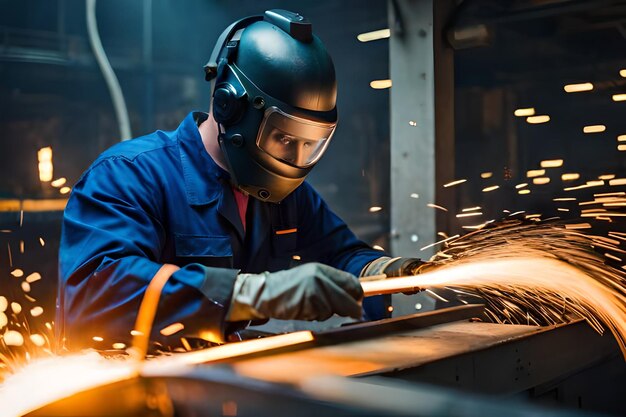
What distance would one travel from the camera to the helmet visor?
2334 millimetres

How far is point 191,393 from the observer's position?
4.94 ft

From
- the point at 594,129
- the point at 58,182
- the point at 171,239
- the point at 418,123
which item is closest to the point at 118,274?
the point at 171,239

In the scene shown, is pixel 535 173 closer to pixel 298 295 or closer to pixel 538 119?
pixel 538 119

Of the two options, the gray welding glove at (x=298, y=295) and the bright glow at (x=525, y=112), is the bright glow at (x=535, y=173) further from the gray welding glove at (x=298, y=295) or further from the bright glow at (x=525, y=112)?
the gray welding glove at (x=298, y=295)

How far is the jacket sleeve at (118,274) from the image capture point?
1904mm

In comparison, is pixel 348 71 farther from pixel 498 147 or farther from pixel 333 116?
pixel 333 116

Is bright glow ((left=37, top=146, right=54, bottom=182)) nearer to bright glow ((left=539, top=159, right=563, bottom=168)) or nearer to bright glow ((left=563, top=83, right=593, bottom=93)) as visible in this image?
bright glow ((left=539, top=159, right=563, bottom=168))

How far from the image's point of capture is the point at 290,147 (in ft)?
7.85

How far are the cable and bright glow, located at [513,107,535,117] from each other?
240cm

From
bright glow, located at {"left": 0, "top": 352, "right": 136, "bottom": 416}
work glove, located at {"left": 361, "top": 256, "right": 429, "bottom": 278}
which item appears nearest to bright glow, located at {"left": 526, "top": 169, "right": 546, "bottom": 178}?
work glove, located at {"left": 361, "top": 256, "right": 429, "bottom": 278}

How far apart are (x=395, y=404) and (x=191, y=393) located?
47cm

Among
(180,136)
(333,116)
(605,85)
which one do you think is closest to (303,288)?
(333,116)

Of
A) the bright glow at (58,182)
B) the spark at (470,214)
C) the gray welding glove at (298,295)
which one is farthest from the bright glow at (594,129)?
the bright glow at (58,182)

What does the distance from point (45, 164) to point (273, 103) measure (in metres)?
2.44
